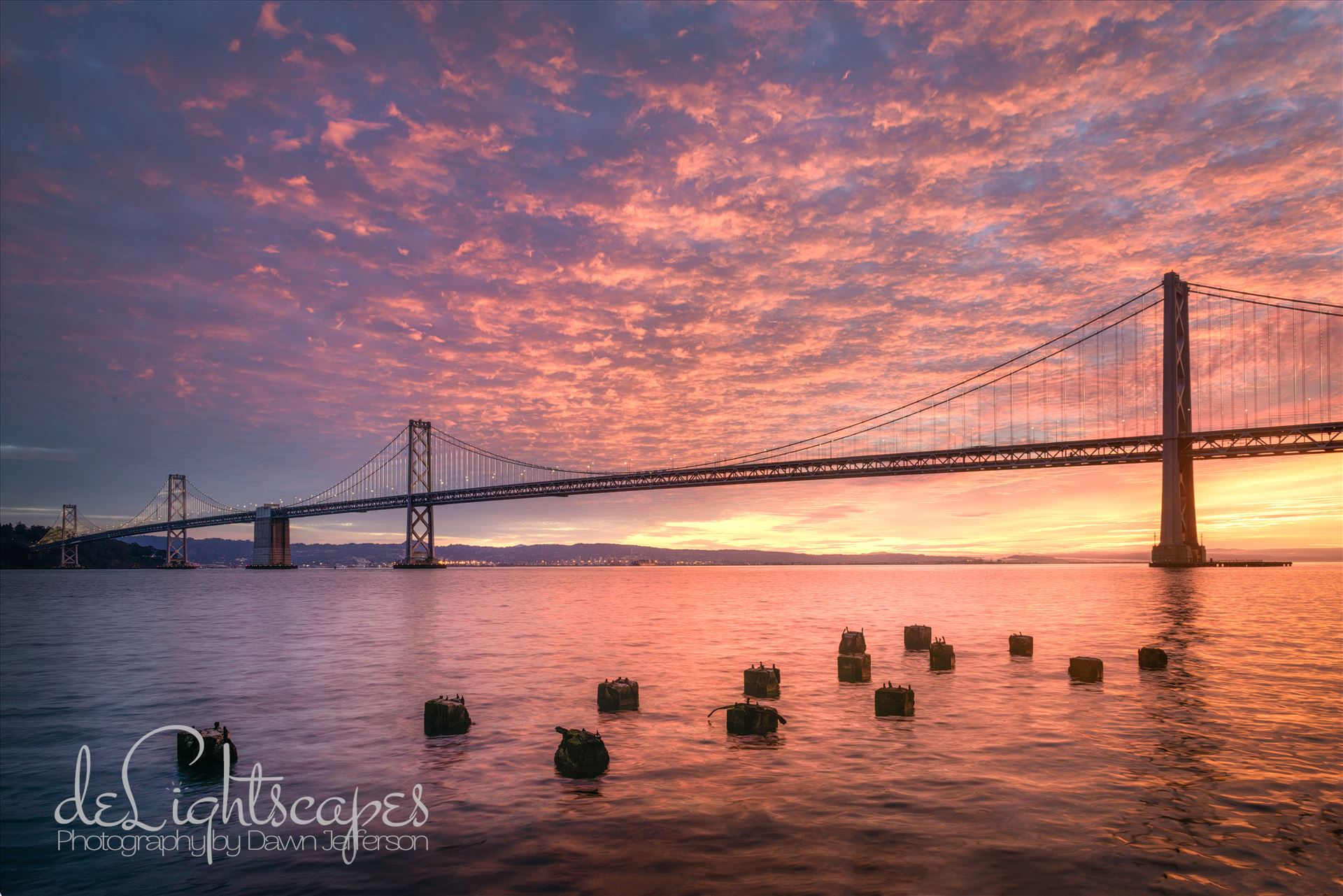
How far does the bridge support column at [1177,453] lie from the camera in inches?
3091

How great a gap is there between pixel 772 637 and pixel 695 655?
23.6ft

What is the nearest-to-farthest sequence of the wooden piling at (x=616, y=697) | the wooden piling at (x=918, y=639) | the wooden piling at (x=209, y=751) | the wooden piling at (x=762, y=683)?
the wooden piling at (x=209, y=751), the wooden piling at (x=616, y=697), the wooden piling at (x=762, y=683), the wooden piling at (x=918, y=639)

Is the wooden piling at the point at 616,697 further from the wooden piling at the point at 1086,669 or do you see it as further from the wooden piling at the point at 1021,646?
the wooden piling at the point at 1021,646

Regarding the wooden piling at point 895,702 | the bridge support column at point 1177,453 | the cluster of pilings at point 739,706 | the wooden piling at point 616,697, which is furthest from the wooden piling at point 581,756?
the bridge support column at point 1177,453

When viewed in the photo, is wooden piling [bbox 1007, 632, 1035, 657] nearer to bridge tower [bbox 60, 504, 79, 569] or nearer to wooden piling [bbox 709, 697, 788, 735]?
wooden piling [bbox 709, 697, 788, 735]

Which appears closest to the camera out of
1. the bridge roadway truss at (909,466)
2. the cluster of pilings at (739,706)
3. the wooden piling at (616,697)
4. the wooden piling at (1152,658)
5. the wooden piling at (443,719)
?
the cluster of pilings at (739,706)

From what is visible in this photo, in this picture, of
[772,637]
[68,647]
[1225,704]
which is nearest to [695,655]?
[772,637]

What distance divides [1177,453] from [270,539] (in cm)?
14411

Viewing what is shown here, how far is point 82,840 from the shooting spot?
964 cm

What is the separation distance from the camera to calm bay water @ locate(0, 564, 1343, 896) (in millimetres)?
8117

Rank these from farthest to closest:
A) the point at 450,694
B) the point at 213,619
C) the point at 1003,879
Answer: the point at 213,619 → the point at 450,694 → the point at 1003,879

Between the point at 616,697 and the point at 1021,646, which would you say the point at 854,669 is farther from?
the point at 1021,646

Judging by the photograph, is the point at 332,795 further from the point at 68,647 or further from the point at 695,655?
the point at 68,647

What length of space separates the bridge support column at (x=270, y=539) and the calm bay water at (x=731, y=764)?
370 ft
